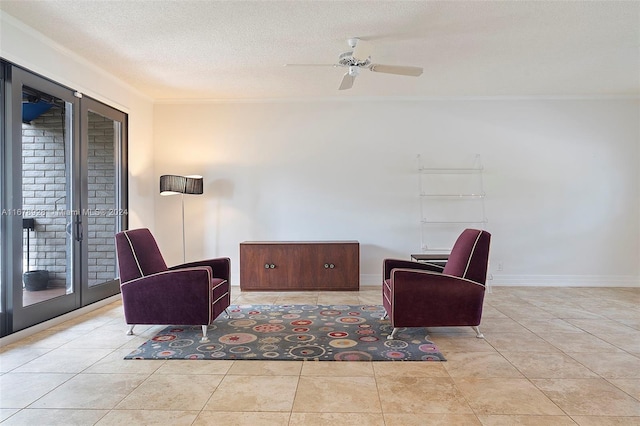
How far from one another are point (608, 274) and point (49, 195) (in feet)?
23.9

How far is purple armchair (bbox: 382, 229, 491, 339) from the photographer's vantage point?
3123 mm

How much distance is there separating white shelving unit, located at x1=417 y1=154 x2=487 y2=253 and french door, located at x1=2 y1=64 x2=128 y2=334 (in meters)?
4.26

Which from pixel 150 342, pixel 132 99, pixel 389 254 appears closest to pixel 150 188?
pixel 132 99

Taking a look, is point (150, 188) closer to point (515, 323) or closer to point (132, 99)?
point (132, 99)

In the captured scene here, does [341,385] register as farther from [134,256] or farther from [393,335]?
[134,256]

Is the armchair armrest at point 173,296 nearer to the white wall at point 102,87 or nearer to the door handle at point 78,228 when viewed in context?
the door handle at point 78,228

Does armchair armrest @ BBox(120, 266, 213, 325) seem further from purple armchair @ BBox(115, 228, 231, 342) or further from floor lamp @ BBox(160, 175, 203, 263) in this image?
floor lamp @ BBox(160, 175, 203, 263)

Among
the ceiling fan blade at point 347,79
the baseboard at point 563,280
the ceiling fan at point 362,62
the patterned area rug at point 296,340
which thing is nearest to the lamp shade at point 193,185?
the patterned area rug at point 296,340

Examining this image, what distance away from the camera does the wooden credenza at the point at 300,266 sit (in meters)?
5.14

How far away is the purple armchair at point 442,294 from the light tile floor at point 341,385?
0.24 m

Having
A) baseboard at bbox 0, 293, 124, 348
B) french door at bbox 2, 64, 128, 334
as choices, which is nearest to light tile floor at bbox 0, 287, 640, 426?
baseboard at bbox 0, 293, 124, 348

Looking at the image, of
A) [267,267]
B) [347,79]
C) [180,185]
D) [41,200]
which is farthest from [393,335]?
[41,200]

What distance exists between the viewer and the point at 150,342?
10.3ft

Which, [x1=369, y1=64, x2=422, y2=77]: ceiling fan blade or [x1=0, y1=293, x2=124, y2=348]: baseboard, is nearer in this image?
[x1=0, y1=293, x2=124, y2=348]: baseboard
